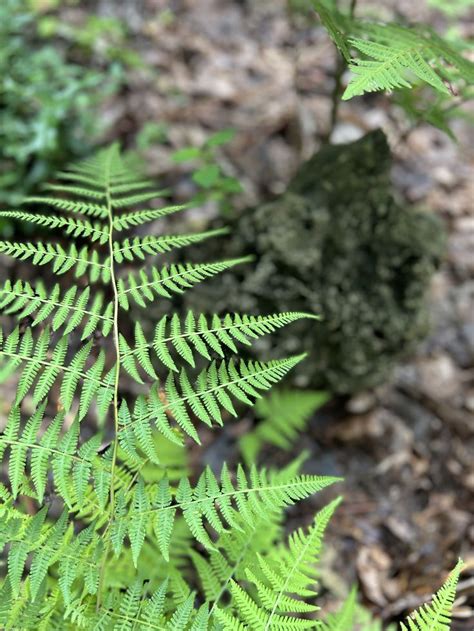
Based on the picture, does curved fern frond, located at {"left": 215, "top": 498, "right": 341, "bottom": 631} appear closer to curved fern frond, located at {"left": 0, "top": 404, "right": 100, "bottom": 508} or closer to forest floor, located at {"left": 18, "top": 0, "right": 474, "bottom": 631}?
curved fern frond, located at {"left": 0, "top": 404, "right": 100, "bottom": 508}

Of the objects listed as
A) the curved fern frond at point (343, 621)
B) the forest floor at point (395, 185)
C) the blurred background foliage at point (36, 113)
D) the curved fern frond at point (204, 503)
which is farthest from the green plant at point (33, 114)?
the curved fern frond at point (343, 621)

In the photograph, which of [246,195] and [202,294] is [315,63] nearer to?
[246,195]

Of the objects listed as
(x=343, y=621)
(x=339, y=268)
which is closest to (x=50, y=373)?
(x=343, y=621)

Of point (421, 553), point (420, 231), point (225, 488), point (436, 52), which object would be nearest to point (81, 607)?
point (225, 488)

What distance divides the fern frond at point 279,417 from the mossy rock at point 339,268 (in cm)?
13

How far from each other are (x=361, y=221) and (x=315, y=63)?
2487 millimetres

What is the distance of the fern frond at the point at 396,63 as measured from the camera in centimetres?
151

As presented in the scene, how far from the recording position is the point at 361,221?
9.78 feet

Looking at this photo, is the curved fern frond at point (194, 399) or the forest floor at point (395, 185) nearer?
the curved fern frond at point (194, 399)

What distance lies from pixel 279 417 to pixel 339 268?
0.82 meters

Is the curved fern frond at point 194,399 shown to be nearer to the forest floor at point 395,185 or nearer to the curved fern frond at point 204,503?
the curved fern frond at point 204,503

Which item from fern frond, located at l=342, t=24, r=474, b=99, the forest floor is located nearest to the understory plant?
fern frond, located at l=342, t=24, r=474, b=99

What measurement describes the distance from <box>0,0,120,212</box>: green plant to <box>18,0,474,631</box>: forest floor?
1.83 feet

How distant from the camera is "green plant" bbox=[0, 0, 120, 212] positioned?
Result: 341cm
